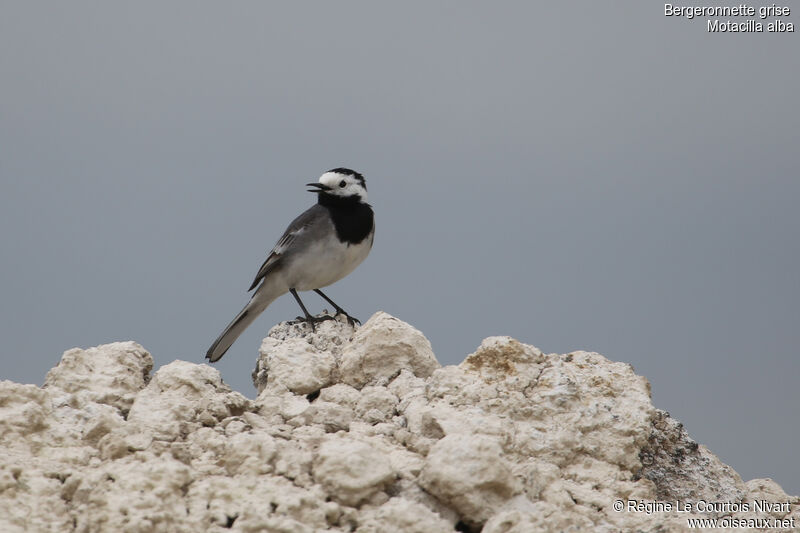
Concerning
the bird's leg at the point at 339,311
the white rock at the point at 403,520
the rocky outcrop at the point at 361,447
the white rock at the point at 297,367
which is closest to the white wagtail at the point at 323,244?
the bird's leg at the point at 339,311

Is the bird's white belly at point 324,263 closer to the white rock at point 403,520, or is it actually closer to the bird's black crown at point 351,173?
the bird's black crown at point 351,173

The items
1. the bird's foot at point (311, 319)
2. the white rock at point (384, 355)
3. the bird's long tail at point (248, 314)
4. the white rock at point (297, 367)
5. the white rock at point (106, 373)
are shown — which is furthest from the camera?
the bird's long tail at point (248, 314)

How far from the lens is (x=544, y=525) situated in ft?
15.5

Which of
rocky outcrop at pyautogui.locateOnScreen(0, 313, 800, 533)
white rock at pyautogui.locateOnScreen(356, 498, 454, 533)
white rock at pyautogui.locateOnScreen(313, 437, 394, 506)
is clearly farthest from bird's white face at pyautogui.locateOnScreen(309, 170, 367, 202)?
white rock at pyautogui.locateOnScreen(356, 498, 454, 533)

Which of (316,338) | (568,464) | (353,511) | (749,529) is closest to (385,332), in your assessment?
(316,338)

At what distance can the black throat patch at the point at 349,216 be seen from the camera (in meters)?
9.72

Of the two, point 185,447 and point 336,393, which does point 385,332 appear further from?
point 185,447

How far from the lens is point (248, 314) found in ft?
33.8

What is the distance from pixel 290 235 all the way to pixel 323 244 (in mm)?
422

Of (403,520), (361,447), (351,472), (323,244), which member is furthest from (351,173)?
(403,520)

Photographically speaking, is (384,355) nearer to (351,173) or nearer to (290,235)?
(290,235)

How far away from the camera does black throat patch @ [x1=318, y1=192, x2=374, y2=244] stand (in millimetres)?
9719

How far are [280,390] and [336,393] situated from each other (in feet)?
1.19

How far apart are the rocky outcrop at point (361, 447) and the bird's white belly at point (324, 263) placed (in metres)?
2.29
